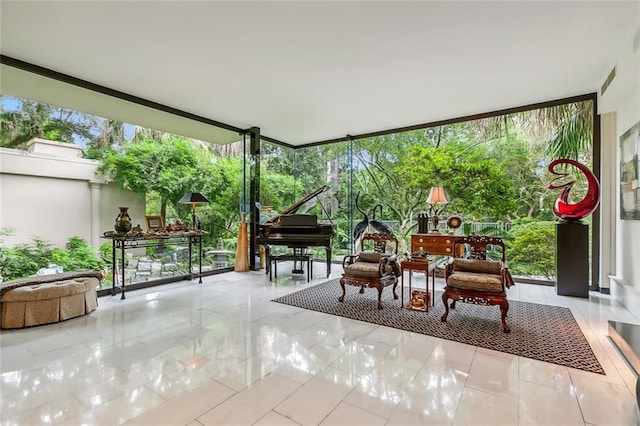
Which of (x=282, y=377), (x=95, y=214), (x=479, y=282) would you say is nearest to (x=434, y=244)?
(x=479, y=282)

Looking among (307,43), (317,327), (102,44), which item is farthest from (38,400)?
(307,43)

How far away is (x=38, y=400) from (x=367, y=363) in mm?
2302

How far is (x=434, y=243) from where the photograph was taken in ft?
16.9

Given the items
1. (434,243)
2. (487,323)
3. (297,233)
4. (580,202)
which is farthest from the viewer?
(297,233)

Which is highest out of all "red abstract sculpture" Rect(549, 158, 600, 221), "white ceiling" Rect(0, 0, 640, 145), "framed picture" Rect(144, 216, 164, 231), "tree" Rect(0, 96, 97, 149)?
"white ceiling" Rect(0, 0, 640, 145)

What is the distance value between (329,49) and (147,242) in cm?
429

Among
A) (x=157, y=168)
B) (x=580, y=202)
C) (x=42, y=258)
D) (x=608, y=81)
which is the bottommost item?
(x=42, y=258)

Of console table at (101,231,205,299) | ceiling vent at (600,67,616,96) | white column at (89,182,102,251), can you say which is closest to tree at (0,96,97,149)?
white column at (89,182,102,251)

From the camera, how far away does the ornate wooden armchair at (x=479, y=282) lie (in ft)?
10.2

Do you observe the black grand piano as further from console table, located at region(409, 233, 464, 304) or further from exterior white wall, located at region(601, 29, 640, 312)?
exterior white wall, located at region(601, 29, 640, 312)

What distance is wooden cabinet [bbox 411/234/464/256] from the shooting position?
5.04 metres

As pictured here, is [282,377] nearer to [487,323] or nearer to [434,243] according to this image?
[487,323]

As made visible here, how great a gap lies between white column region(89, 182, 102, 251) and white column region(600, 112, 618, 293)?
7944 millimetres

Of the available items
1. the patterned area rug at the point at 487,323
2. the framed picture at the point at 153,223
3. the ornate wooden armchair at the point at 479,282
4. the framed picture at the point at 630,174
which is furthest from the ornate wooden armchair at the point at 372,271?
the framed picture at the point at 153,223
